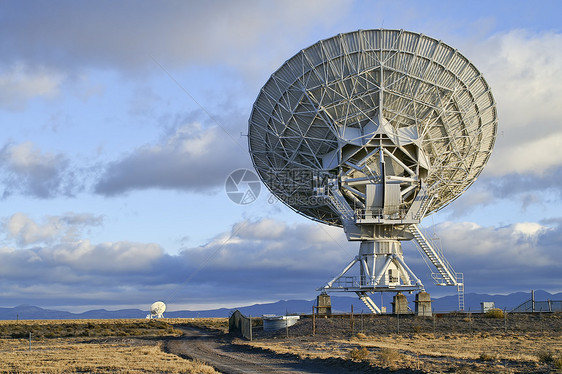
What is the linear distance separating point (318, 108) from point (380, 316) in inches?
518

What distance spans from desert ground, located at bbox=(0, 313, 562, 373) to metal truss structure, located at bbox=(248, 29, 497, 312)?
5368mm

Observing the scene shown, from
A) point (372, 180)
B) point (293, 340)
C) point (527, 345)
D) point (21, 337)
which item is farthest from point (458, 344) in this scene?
point (21, 337)

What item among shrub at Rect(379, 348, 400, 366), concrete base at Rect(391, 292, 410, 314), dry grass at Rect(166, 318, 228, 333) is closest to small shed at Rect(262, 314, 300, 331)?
concrete base at Rect(391, 292, 410, 314)

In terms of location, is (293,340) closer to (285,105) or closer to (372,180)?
(372,180)

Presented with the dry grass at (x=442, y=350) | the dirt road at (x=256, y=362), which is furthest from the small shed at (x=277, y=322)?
the dirt road at (x=256, y=362)

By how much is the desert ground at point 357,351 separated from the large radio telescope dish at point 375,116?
8.01 m

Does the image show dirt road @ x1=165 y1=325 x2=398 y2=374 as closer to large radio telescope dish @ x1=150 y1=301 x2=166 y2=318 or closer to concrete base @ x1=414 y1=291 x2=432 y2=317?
concrete base @ x1=414 y1=291 x2=432 y2=317

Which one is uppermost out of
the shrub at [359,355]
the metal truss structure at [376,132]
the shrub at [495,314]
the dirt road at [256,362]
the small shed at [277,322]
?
the metal truss structure at [376,132]

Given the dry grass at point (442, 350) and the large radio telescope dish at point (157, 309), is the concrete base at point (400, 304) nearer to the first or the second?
the dry grass at point (442, 350)

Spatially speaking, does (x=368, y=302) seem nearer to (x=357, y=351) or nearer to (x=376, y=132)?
(x=376, y=132)

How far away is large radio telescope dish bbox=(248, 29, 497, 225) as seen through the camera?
36.8m

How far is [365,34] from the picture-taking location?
120 feet

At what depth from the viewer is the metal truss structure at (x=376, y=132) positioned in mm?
36906

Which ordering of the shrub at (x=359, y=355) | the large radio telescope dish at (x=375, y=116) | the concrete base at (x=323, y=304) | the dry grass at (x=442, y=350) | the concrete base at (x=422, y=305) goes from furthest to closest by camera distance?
the concrete base at (x=323, y=304) < the concrete base at (x=422, y=305) < the large radio telescope dish at (x=375, y=116) < the shrub at (x=359, y=355) < the dry grass at (x=442, y=350)
